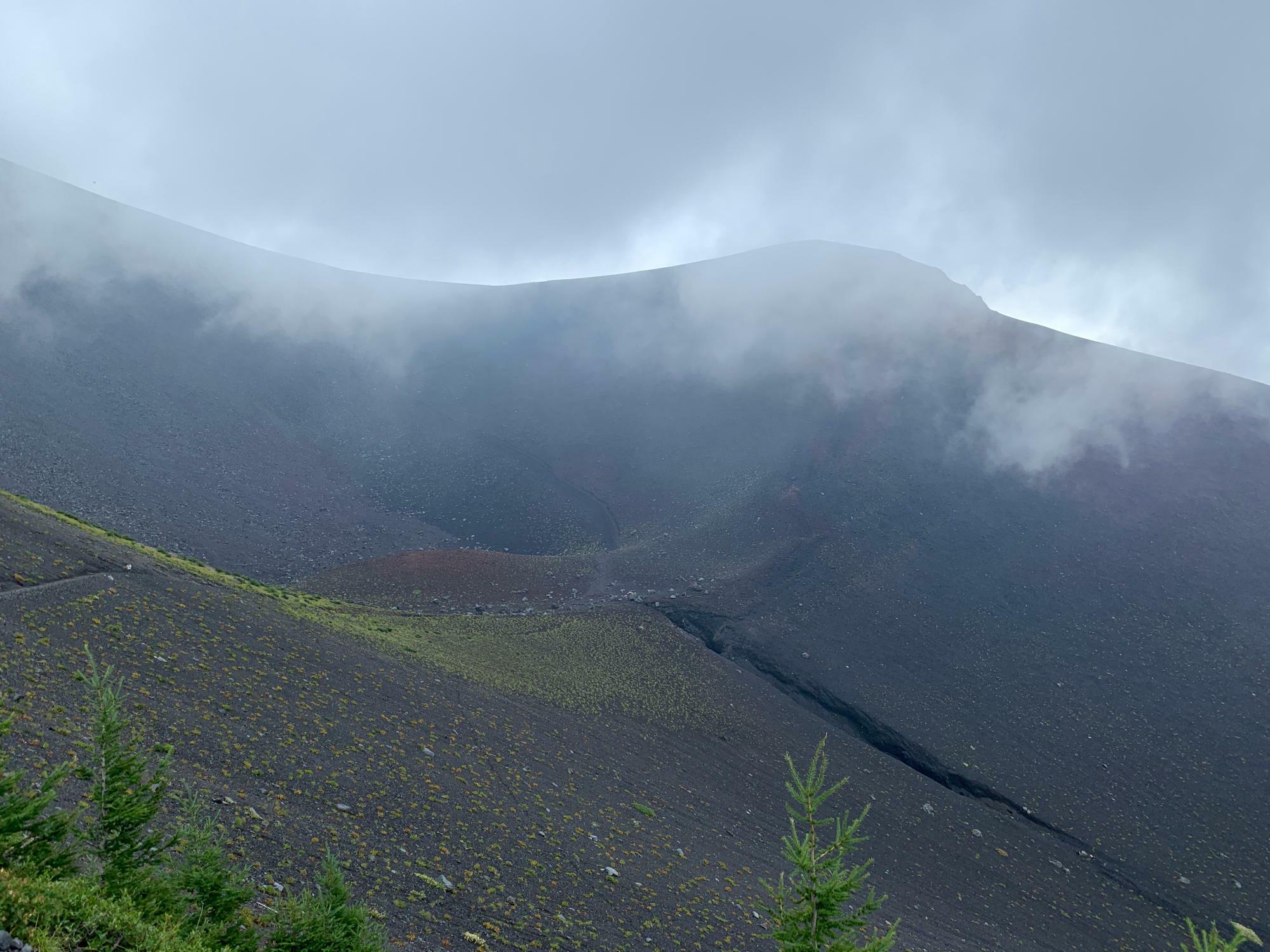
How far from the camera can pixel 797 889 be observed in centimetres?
623

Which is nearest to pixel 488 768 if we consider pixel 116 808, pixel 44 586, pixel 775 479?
pixel 44 586

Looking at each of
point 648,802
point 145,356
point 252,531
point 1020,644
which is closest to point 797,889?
point 648,802

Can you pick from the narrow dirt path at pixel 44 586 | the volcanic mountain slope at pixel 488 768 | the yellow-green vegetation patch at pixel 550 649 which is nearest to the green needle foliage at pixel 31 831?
the volcanic mountain slope at pixel 488 768

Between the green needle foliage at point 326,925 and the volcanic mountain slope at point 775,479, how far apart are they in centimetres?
2951

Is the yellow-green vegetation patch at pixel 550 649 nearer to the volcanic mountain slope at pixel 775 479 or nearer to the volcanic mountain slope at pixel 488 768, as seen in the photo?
the volcanic mountain slope at pixel 488 768

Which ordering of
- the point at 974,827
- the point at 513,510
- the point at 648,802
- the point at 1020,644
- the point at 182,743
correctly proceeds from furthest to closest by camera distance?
the point at 513,510
the point at 1020,644
the point at 974,827
the point at 648,802
the point at 182,743

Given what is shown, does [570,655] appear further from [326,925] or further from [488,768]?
[326,925]

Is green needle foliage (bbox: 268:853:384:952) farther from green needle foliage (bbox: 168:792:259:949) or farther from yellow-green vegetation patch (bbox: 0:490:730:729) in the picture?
yellow-green vegetation patch (bbox: 0:490:730:729)

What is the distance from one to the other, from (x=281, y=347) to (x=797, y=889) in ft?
271

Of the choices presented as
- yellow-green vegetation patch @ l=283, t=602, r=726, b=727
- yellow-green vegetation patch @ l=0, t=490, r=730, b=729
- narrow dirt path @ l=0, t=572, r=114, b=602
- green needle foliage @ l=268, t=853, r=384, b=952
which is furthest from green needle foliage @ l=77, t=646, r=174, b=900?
yellow-green vegetation patch @ l=283, t=602, r=726, b=727

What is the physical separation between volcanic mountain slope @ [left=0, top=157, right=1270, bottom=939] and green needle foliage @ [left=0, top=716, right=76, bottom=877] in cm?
3180

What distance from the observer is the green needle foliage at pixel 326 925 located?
20.7 feet

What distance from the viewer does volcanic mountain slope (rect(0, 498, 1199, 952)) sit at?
11.9m

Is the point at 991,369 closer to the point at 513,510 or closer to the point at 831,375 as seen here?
the point at 831,375
